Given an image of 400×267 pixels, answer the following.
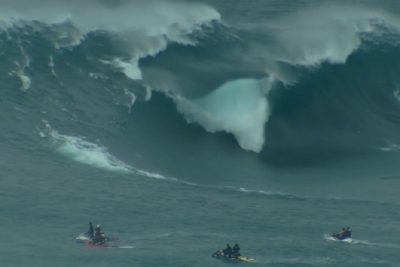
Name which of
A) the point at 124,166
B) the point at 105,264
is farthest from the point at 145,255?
the point at 124,166

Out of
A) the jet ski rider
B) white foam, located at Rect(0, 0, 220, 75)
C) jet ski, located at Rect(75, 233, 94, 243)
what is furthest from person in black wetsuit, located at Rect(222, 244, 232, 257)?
white foam, located at Rect(0, 0, 220, 75)

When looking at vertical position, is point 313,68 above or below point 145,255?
above

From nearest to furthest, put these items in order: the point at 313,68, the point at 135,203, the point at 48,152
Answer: the point at 135,203 → the point at 48,152 → the point at 313,68

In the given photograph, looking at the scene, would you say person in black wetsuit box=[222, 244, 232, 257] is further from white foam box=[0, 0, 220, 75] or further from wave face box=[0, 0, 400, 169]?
white foam box=[0, 0, 220, 75]

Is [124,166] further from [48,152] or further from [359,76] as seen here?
[359,76]

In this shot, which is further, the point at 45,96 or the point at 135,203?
the point at 45,96

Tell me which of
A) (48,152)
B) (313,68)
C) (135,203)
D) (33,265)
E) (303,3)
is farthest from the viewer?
(303,3)

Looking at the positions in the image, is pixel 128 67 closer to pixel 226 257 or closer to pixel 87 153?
pixel 87 153
